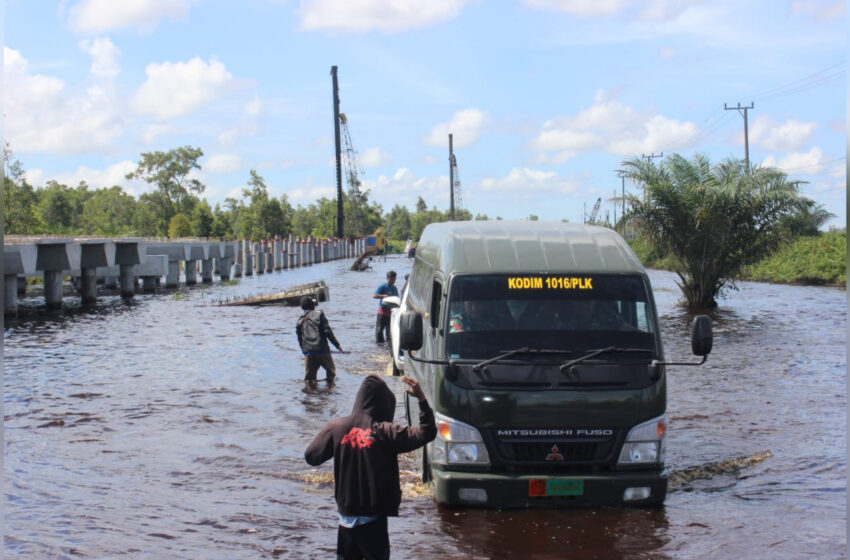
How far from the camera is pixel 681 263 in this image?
31.7 metres

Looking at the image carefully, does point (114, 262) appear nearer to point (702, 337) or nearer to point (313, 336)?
point (313, 336)

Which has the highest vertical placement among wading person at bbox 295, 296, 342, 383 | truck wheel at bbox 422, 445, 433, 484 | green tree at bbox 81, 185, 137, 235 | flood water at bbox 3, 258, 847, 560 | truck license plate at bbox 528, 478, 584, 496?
green tree at bbox 81, 185, 137, 235

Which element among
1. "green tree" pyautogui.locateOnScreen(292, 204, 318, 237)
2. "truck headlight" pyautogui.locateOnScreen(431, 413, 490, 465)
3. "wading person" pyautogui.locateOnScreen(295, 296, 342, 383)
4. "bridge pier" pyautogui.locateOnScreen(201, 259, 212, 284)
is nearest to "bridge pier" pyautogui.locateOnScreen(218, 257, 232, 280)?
"bridge pier" pyautogui.locateOnScreen(201, 259, 212, 284)

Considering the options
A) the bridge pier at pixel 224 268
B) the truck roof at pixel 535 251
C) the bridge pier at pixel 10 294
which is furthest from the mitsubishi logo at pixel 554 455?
the bridge pier at pixel 224 268

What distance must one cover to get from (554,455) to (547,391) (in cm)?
57

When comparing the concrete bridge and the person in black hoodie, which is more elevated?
the concrete bridge

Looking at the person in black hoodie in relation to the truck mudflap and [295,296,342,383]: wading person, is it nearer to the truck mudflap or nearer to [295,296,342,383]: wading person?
the truck mudflap

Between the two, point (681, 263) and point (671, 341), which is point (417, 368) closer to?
point (671, 341)

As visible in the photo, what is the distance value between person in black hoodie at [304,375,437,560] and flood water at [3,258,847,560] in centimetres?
192

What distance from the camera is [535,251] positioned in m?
8.70

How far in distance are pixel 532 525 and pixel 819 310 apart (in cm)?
2839

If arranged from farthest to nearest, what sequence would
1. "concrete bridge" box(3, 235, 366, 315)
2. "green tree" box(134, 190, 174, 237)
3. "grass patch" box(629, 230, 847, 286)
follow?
"green tree" box(134, 190, 174, 237), "grass patch" box(629, 230, 847, 286), "concrete bridge" box(3, 235, 366, 315)

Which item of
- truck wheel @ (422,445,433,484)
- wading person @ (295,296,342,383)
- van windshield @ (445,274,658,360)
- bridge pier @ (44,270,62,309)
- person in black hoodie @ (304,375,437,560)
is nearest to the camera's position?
person in black hoodie @ (304,375,437,560)

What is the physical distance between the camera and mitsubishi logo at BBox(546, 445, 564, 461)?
771 cm
